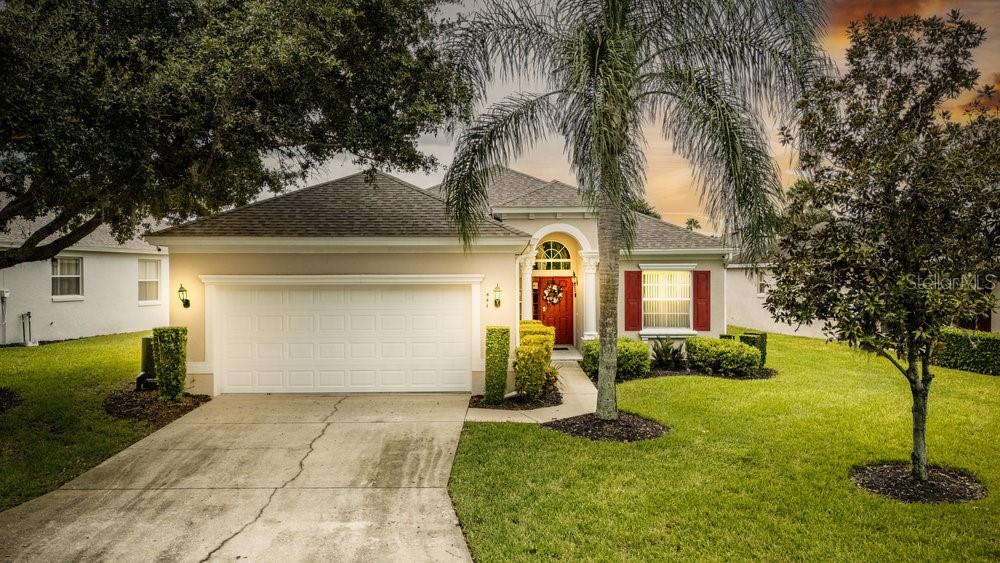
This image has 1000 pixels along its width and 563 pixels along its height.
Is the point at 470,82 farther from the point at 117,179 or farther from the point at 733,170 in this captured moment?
the point at 117,179

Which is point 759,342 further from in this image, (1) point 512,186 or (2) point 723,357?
(1) point 512,186

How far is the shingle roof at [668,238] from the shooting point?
1375 cm

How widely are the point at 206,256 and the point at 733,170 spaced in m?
9.11

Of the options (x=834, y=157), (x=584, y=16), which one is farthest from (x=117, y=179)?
(x=834, y=157)

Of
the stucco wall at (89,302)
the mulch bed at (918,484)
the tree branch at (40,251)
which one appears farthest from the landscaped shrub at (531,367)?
the stucco wall at (89,302)

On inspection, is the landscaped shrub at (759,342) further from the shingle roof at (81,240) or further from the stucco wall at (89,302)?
the shingle roof at (81,240)

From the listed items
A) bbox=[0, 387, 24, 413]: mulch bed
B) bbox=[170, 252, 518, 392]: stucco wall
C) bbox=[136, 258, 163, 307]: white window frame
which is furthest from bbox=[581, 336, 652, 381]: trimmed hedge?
bbox=[136, 258, 163, 307]: white window frame

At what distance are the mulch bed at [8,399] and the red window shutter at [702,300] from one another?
569 inches

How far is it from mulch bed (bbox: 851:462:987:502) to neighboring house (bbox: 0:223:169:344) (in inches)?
756

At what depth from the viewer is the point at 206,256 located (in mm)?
9766

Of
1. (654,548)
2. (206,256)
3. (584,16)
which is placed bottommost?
(654,548)

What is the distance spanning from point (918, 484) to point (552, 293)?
9.47 metres

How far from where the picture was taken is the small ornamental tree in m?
5.09

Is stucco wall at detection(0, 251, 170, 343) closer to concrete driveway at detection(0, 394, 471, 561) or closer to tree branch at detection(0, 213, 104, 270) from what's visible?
tree branch at detection(0, 213, 104, 270)
